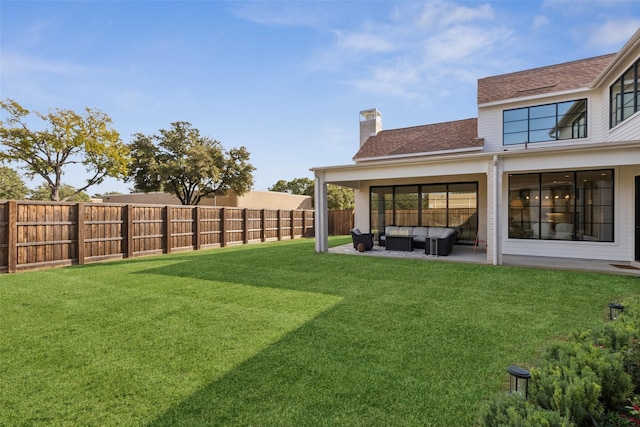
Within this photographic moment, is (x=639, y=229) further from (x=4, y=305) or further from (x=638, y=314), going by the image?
(x=4, y=305)

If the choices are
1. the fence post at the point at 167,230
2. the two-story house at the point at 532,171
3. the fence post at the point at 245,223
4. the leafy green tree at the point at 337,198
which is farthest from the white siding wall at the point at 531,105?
the leafy green tree at the point at 337,198

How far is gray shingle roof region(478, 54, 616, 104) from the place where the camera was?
10008 mm

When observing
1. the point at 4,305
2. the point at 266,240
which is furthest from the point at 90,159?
the point at 4,305

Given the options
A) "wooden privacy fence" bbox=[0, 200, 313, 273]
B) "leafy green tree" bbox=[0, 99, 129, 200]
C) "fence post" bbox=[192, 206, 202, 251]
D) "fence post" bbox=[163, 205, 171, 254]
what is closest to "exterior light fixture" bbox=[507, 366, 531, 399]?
"wooden privacy fence" bbox=[0, 200, 313, 273]

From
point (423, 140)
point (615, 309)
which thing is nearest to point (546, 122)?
point (423, 140)

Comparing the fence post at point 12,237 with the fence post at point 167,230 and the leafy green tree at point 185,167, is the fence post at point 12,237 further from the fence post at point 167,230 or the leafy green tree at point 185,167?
the leafy green tree at point 185,167

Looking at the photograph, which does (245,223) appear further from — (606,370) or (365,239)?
(606,370)

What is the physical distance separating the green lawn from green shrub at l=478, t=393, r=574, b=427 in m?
0.59

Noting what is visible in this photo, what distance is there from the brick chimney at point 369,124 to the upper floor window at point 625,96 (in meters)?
8.40

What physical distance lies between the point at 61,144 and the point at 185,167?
7.33 m

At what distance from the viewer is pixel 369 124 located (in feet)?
50.0

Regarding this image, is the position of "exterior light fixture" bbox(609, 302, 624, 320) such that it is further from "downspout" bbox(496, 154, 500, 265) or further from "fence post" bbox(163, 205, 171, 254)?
"fence post" bbox(163, 205, 171, 254)

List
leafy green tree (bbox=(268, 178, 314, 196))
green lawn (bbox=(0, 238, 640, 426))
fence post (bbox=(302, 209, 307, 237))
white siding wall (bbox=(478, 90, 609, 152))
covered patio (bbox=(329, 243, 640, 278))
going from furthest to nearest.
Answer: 1. leafy green tree (bbox=(268, 178, 314, 196))
2. fence post (bbox=(302, 209, 307, 237))
3. white siding wall (bbox=(478, 90, 609, 152))
4. covered patio (bbox=(329, 243, 640, 278))
5. green lawn (bbox=(0, 238, 640, 426))

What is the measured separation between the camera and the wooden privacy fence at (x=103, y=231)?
7.98 meters
